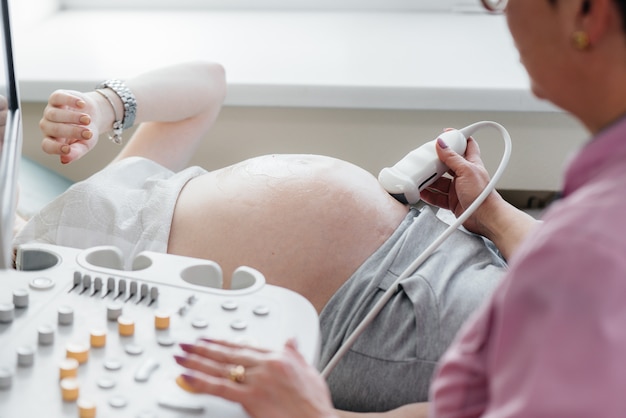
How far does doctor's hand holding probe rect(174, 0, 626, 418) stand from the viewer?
530mm

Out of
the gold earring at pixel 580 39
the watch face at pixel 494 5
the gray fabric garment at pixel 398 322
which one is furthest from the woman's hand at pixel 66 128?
the gold earring at pixel 580 39

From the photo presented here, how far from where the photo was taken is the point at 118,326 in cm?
80

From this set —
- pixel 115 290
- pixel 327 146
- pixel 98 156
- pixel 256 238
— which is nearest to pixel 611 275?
pixel 115 290

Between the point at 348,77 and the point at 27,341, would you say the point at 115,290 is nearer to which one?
the point at 27,341

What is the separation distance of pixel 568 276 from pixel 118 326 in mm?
430

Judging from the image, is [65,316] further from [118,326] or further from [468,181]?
[468,181]

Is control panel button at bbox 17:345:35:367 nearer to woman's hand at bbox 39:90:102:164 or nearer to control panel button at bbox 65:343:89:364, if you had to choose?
control panel button at bbox 65:343:89:364

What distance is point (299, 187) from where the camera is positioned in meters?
1.15

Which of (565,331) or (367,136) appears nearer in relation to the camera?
(565,331)

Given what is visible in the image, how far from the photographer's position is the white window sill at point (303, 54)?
159 centimetres

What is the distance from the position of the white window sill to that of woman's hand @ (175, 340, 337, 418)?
905 mm

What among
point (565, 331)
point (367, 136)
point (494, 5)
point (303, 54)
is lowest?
point (367, 136)

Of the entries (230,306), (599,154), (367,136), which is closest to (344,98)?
(367,136)

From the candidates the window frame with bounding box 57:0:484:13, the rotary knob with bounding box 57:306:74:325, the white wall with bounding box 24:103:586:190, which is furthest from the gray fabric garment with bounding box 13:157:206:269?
the window frame with bounding box 57:0:484:13
